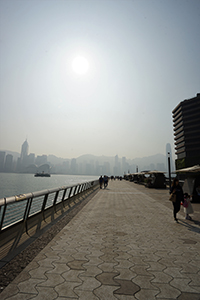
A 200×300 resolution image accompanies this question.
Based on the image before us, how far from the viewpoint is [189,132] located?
8856cm

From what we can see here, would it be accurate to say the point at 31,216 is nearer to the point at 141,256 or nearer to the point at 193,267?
the point at 141,256

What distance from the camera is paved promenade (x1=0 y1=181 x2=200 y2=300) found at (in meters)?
2.40

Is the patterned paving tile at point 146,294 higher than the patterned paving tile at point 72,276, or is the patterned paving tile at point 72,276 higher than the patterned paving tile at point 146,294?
the patterned paving tile at point 146,294

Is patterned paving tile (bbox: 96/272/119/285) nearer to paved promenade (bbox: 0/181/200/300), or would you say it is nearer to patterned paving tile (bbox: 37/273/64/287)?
paved promenade (bbox: 0/181/200/300)

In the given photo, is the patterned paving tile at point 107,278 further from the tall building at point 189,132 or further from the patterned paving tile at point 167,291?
the tall building at point 189,132

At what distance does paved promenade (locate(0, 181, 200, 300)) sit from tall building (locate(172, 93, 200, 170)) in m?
88.9

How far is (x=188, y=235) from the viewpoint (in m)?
4.93

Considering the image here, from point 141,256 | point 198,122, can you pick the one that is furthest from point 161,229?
point 198,122

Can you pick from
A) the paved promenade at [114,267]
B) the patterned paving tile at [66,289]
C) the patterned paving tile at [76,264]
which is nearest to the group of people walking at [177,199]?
the paved promenade at [114,267]

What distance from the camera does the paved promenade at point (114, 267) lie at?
2402 mm

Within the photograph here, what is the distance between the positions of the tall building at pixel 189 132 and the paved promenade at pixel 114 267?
8895 cm

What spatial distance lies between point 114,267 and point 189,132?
9680 cm

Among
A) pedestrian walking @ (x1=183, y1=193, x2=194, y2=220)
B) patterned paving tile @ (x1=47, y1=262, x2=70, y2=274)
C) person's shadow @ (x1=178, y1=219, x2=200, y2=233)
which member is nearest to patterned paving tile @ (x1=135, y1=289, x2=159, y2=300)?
patterned paving tile @ (x1=47, y1=262, x2=70, y2=274)

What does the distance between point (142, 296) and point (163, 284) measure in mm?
469
